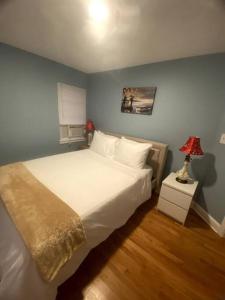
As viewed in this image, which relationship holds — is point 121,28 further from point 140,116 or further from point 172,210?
point 172,210

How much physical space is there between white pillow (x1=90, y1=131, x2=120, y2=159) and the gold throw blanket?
132 centimetres

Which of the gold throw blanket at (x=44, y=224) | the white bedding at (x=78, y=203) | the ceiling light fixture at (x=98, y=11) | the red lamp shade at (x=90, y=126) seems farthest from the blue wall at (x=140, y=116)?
the gold throw blanket at (x=44, y=224)

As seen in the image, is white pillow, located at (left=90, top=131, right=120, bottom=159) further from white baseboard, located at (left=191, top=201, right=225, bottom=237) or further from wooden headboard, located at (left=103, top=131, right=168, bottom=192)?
white baseboard, located at (left=191, top=201, right=225, bottom=237)

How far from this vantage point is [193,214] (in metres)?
1.98

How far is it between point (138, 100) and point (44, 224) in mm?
2364

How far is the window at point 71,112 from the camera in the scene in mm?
2885

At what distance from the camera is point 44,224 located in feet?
3.07

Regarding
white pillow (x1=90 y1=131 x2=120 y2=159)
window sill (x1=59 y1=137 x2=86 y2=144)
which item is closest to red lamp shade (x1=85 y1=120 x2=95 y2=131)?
window sill (x1=59 y1=137 x2=86 y2=144)

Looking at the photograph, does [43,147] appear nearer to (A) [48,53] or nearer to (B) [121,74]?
(A) [48,53]

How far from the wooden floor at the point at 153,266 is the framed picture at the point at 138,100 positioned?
192cm

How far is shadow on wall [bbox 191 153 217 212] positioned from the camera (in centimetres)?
181

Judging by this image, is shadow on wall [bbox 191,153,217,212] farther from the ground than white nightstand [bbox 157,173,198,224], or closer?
farther from the ground

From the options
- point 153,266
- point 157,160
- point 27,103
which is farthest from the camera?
point 27,103

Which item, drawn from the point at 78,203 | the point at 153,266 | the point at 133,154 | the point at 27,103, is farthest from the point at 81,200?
the point at 27,103
